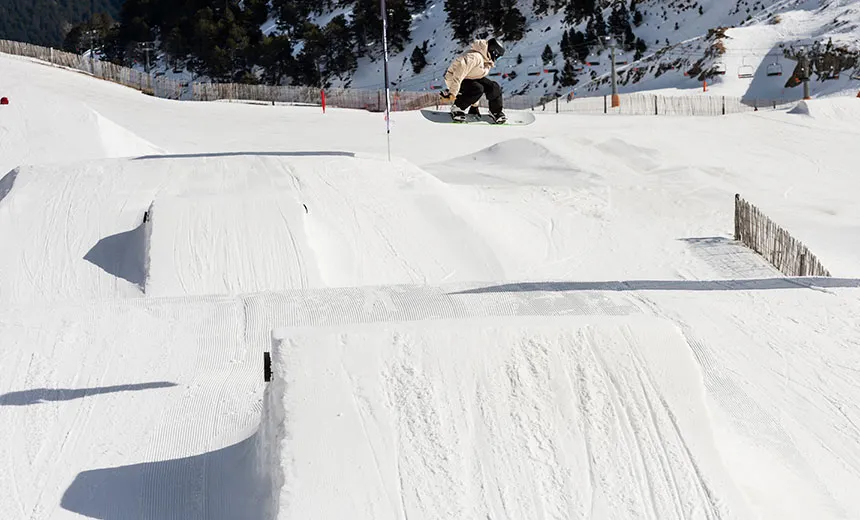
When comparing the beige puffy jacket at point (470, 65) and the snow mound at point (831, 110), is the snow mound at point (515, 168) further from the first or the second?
the snow mound at point (831, 110)

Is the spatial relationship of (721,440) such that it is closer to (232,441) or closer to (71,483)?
(232,441)

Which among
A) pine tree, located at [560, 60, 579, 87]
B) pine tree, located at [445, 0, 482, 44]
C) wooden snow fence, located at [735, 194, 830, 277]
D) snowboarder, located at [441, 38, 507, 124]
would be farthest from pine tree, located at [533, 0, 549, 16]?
wooden snow fence, located at [735, 194, 830, 277]

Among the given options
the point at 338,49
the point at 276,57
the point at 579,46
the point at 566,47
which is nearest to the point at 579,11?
the point at 566,47

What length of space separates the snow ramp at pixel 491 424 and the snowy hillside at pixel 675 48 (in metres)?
37.6

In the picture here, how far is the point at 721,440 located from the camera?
641 centimetres

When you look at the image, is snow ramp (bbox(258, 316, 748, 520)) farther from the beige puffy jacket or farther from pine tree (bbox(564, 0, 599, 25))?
pine tree (bbox(564, 0, 599, 25))

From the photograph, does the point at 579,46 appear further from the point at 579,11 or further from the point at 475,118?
the point at 475,118

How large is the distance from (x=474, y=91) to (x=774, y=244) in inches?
202

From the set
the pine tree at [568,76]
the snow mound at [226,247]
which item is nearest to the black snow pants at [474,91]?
the snow mound at [226,247]

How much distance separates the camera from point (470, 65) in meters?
16.1

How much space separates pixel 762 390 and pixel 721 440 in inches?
67.6

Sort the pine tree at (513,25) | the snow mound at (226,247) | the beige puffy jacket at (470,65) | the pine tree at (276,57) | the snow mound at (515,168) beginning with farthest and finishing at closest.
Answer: the pine tree at (276,57), the pine tree at (513,25), the snow mound at (515,168), the beige puffy jacket at (470,65), the snow mound at (226,247)

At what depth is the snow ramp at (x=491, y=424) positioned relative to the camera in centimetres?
508

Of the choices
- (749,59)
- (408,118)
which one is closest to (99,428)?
(408,118)
